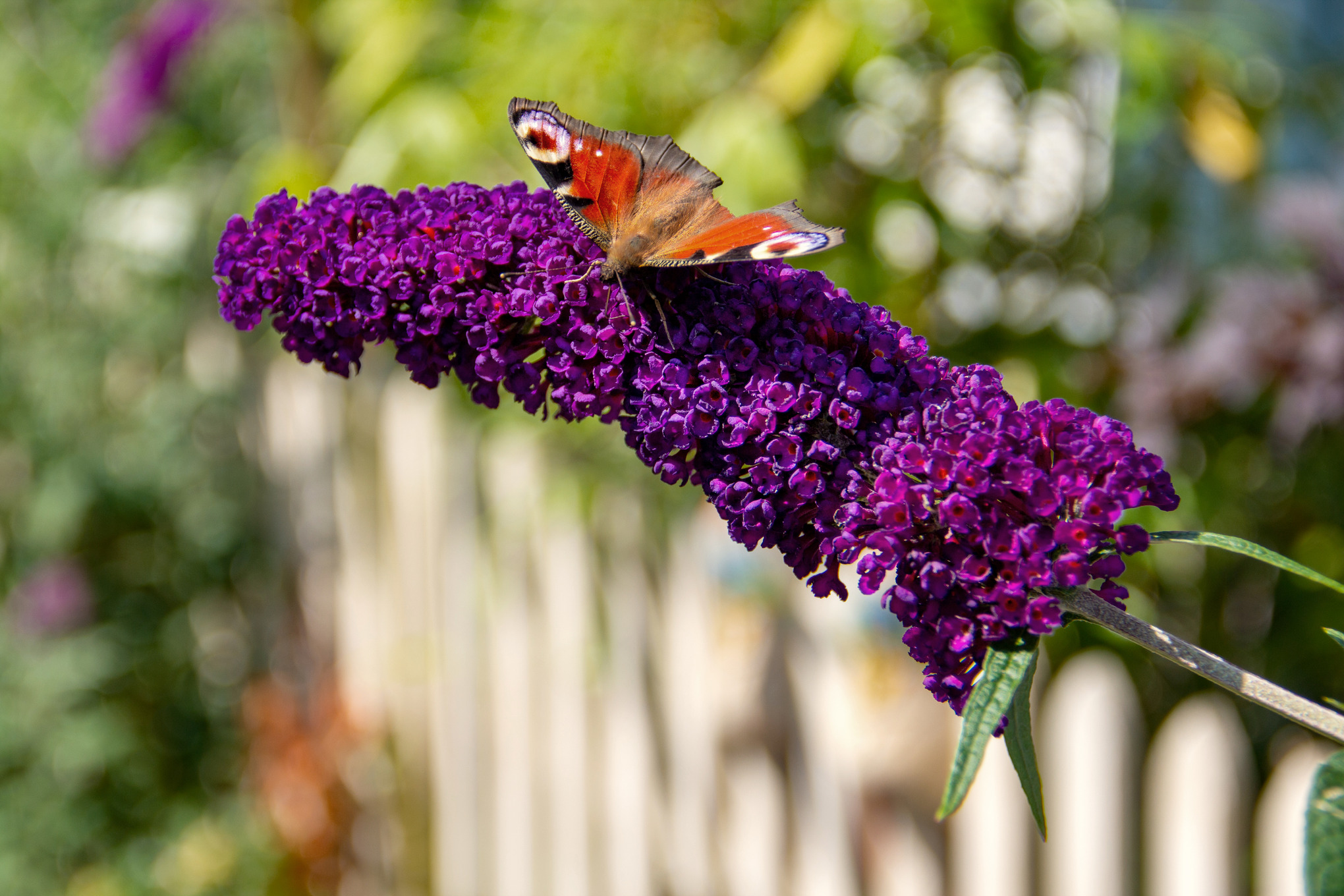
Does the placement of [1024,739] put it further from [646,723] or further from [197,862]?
[197,862]

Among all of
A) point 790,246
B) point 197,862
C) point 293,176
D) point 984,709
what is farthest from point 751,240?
point 197,862

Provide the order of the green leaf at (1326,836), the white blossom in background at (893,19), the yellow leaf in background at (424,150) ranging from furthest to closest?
the yellow leaf in background at (424,150) < the white blossom in background at (893,19) < the green leaf at (1326,836)

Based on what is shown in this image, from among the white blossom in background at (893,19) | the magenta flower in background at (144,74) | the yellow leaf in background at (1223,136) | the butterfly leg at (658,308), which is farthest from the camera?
the magenta flower in background at (144,74)

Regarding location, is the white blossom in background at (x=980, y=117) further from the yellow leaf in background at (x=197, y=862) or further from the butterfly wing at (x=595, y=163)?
the yellow leaf in background at (x=197, y=862)

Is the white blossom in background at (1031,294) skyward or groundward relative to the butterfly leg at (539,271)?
skyward

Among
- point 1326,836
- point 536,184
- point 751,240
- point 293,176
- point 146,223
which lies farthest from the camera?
point 146,223

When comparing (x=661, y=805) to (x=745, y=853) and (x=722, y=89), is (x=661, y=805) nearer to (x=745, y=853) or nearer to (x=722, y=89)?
(x=745, y=853)

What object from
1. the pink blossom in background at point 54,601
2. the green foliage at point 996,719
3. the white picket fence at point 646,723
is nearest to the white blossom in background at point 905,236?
the white picket fence at point 646,723
